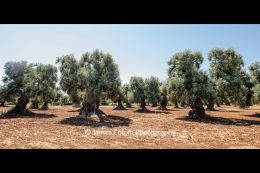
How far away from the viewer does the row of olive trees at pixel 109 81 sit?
30453mm

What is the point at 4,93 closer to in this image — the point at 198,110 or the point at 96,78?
the point at 96,78

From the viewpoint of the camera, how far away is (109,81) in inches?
1179

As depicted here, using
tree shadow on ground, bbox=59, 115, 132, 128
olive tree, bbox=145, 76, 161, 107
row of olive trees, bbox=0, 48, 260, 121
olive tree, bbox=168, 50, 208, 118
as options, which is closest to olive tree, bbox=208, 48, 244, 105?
row of olive trees, bbox=0, 48, 260, 121

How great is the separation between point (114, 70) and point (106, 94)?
3.58 metres

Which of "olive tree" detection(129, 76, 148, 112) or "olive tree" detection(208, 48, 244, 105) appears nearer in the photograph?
"olive tree" detection(208, 48, 244, 105)

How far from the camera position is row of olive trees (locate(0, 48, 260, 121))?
30453 millimetres

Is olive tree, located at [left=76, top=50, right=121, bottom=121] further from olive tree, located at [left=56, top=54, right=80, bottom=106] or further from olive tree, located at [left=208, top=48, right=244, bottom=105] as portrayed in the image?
olive tree, located at [left=208, top=48, right=244, bottom=105]

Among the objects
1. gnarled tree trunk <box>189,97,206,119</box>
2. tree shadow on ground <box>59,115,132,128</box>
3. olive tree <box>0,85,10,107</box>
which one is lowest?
tree shadow on ground <box>59,115,132,128</box>

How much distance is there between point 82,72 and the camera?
97.9 feet

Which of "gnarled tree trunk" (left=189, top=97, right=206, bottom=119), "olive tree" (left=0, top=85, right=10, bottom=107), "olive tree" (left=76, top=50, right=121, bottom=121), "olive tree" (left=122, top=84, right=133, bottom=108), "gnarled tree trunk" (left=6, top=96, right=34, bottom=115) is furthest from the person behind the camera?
"olive tree" (left=122, top=84, right=133, bottom=108)
